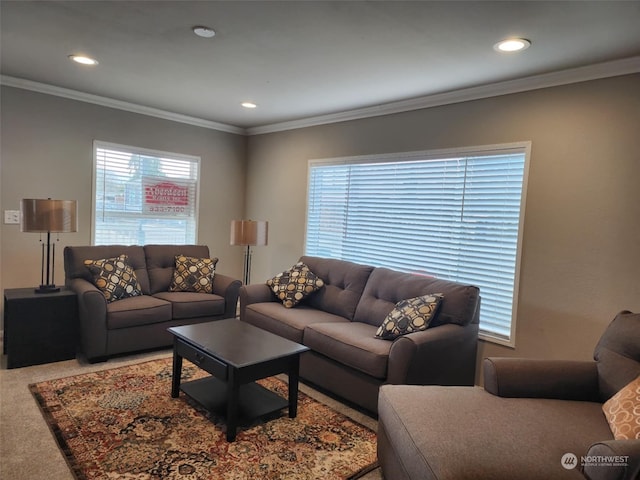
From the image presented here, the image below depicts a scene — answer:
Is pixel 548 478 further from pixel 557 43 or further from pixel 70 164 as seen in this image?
pixel 70 164

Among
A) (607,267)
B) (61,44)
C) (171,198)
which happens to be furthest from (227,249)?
(607,267)

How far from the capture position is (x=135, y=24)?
2535 millimetres

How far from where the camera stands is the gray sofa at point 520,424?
1.49 meters

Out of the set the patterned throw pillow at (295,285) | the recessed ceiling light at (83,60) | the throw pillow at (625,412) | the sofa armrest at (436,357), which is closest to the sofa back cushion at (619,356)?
Result: the throw pillow at (625,412)

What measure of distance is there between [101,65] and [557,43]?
131 inches

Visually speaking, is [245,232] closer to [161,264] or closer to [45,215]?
[161,264]

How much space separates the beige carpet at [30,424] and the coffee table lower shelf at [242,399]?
0.44 meters

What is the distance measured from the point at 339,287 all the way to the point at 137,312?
6.01 feet

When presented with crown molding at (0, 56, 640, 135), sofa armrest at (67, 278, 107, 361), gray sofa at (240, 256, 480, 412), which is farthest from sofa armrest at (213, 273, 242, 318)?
crown molding at (0, 56, 640, 135)

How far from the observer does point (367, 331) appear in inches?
128

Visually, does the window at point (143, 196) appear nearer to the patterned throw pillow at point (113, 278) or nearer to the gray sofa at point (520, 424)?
the patterned throw pillow at point (113, 278)

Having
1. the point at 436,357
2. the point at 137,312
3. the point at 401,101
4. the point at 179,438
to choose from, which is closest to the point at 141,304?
the point at 137,312

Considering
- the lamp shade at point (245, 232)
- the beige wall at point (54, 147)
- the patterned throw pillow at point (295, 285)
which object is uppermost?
the beige wall at point (54, 147)

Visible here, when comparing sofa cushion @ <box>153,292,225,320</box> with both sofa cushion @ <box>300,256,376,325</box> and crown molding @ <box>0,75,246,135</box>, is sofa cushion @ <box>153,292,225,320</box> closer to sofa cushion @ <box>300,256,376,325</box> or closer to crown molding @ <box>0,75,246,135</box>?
sofa cushion @ <box>300,256,376,325</box>
